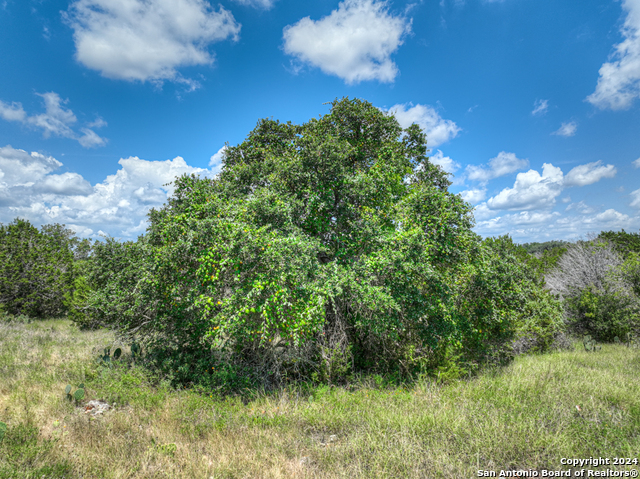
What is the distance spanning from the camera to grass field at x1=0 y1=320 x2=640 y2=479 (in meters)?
4.03

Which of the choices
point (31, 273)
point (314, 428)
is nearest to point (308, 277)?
point (314, 428)

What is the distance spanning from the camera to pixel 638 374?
336 inches

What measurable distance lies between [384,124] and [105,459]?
42.9 ft

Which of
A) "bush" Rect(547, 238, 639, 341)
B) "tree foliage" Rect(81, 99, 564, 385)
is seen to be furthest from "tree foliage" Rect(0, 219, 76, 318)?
"bush" Rect(547, 238, 639, 341)

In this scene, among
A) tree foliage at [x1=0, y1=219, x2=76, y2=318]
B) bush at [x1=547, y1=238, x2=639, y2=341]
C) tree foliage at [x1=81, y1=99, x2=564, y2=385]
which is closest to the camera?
tree foliage at [x1=81, y1=99, x2=564, y2=385]

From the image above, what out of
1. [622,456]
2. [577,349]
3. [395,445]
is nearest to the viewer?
[622,456]

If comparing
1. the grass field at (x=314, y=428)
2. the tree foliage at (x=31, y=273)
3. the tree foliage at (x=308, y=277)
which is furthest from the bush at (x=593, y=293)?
the tree foliage at (x=31, y=273)

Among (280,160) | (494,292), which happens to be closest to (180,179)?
(280,160)

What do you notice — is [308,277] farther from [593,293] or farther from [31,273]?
[31,273]

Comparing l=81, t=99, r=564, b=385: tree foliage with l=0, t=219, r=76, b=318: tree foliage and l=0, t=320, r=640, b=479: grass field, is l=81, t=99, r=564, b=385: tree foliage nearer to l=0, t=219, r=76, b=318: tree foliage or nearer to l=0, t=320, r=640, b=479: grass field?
l=0, t=320, r=640, b=479: grass field

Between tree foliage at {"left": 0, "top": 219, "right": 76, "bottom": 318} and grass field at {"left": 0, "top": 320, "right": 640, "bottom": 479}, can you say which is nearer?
grass field at {"left": 0, "top": 320, "right": 640, "bottom": 479}

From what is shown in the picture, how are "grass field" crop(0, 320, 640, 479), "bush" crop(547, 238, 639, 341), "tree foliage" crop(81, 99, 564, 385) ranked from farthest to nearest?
"bush" crop(547, 238, 639, 341) < "tree foliage" crop(81, 99, 564, 385) < "grass field" crop(0, 320, 640, 479)

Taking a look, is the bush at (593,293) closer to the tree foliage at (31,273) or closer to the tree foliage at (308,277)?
the tree foliage at (308,277)

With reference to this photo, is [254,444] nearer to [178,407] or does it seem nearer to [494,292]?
[178,407]
